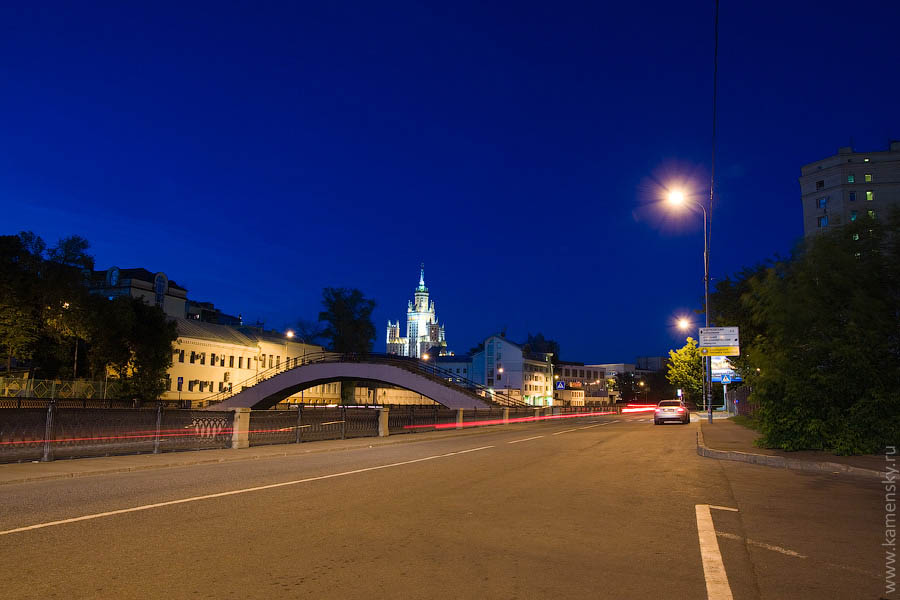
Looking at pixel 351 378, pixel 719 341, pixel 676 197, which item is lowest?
pixel 351 378

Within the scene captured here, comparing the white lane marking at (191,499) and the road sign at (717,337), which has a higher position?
the road sign at (717,337)

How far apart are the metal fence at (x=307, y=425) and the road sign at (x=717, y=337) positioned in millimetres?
Result: 16361

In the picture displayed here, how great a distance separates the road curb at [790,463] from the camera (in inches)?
568

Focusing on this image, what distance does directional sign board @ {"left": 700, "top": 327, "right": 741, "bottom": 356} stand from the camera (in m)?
33.1

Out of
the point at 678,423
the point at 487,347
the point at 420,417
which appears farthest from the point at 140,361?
the point at 487,347

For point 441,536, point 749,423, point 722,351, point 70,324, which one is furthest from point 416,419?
point 70,324

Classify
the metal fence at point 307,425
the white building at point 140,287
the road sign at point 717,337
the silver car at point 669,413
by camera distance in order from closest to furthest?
the metal fence at point 307,425, the road sign at point 717,337, the silver car at point 669,413, the white building at point 140,287

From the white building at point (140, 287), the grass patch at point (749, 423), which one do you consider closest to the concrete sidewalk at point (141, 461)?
the grass patch at point (749, 423)

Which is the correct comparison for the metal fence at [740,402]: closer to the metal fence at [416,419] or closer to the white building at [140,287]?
the metal fence at [416,419]

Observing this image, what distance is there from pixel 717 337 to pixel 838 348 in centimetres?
1623

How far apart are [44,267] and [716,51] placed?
2286 inches

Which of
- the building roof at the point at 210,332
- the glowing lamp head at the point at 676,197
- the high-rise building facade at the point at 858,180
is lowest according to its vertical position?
the building roof at the point at 210,332

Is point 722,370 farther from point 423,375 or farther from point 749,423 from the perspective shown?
point 423,375

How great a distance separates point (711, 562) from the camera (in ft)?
21.5
